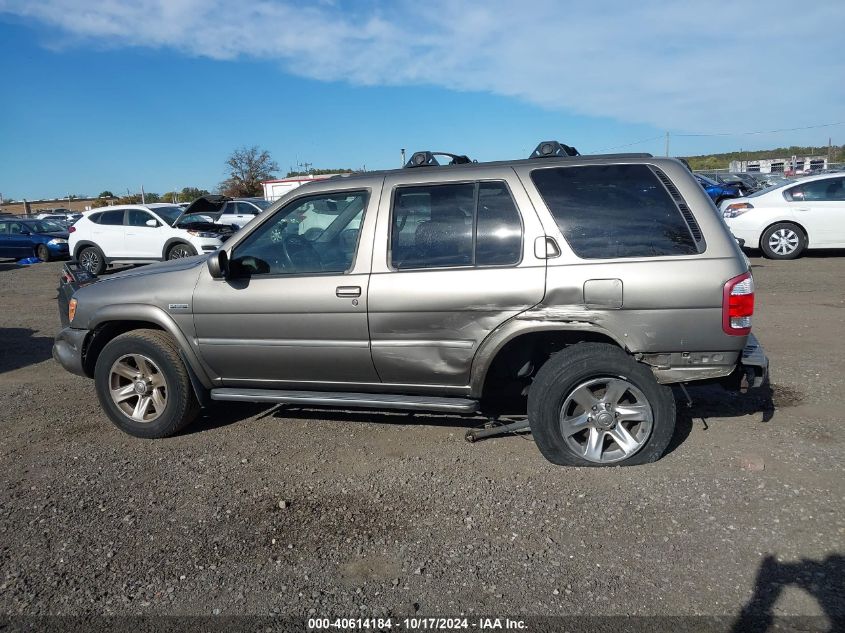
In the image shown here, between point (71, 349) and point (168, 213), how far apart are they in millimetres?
11910

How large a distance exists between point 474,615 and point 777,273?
33.6 ft

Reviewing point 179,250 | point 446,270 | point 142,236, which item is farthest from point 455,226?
point 142,236

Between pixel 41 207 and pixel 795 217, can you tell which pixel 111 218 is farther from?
pixel 41 207

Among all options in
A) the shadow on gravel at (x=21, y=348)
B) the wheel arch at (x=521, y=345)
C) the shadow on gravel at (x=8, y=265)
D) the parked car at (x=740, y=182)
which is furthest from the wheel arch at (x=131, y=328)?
the parked car at (x=740, y=182)

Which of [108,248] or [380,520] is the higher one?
[108,248]

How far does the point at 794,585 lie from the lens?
2906 mm

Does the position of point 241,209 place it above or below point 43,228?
above

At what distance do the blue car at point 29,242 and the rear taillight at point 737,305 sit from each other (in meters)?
19.6

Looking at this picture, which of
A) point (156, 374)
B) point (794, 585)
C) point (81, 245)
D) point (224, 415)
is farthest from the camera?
point (81, 245)

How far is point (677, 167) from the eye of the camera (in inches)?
157

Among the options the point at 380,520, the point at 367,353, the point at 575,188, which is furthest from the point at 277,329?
the point at 575,188

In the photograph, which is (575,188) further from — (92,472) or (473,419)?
(92,472)

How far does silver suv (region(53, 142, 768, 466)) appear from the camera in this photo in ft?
12.6

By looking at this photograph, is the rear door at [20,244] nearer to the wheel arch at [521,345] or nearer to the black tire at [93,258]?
the black tire at [93,258]
